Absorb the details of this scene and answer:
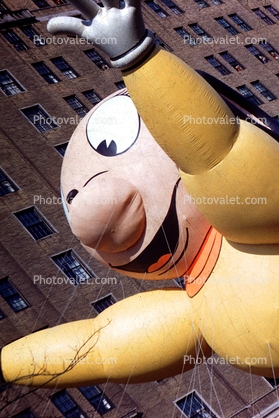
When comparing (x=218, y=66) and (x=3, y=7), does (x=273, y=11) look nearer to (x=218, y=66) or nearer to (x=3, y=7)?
(x=218, y=66)

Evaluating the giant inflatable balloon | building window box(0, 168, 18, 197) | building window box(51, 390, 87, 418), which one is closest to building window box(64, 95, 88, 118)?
building window box(0, 168, 18, 197)

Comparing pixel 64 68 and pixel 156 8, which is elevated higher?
pixel 156 8

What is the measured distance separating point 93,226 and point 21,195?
14.8 meters

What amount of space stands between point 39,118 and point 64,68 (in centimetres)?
393

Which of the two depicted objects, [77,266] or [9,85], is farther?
[9,85]

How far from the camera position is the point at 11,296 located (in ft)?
61.8

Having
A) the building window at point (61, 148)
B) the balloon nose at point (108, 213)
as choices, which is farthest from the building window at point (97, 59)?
the balloon nose at point (108, 213)

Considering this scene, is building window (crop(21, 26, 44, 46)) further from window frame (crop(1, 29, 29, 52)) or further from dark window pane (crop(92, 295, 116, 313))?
dark window pane (crop(92, 295, 116, 313))

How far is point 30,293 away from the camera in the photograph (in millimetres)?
19109

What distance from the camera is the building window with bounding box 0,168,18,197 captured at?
20973 millimetres

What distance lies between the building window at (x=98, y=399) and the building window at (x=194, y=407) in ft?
9.96

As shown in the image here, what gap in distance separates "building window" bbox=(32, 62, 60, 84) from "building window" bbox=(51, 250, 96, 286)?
9781 mm

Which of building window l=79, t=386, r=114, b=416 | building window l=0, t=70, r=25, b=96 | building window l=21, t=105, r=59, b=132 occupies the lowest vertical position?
building window l=79, t=386, r=114, b=416

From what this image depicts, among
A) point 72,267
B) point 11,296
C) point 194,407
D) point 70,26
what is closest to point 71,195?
point 70,26
